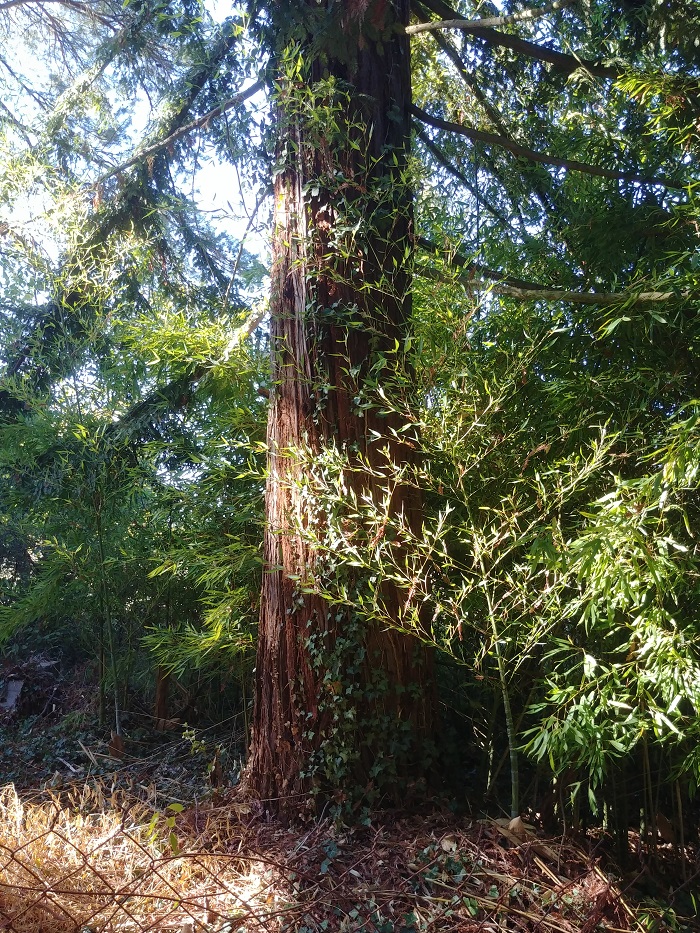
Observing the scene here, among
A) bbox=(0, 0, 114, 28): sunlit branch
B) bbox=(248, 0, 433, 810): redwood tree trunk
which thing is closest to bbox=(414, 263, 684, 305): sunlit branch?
bbox=(248, 0, 433, 810): redwood tree trunk

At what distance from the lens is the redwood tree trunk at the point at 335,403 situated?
2.47m

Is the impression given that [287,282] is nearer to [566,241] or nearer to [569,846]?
[566,241]

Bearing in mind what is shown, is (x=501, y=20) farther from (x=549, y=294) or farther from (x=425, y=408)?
(x=425, y=408)

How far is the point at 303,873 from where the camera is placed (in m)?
2.15

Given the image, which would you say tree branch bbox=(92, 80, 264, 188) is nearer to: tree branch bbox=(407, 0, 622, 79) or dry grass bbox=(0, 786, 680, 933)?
tree branch bbox=(407, 0, 622, 79)

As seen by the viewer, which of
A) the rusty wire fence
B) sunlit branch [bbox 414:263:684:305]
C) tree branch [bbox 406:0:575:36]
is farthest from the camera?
tree branch [bbox 406:0:575:36]

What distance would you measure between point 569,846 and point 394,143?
252cm

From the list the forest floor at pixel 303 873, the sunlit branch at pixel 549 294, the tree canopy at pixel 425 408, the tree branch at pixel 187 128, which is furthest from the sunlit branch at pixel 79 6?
the forest floor at pixel 303 873

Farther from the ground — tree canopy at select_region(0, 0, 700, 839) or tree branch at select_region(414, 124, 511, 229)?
tree branch at select_region(414, 124, 511, 229)

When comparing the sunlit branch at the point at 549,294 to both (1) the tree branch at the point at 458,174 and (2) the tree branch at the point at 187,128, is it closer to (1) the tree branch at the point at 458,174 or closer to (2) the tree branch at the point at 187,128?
(1) the tree branch at the point at 458,174

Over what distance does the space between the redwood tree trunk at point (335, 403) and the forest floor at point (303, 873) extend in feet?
0.70

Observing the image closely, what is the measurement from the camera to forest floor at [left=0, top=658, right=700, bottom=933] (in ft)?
6.22

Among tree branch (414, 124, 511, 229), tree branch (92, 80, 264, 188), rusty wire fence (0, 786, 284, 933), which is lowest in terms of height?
rusty wire fence (0, 786, 284, 933)

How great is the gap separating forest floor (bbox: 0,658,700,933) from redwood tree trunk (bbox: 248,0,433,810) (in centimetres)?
21
